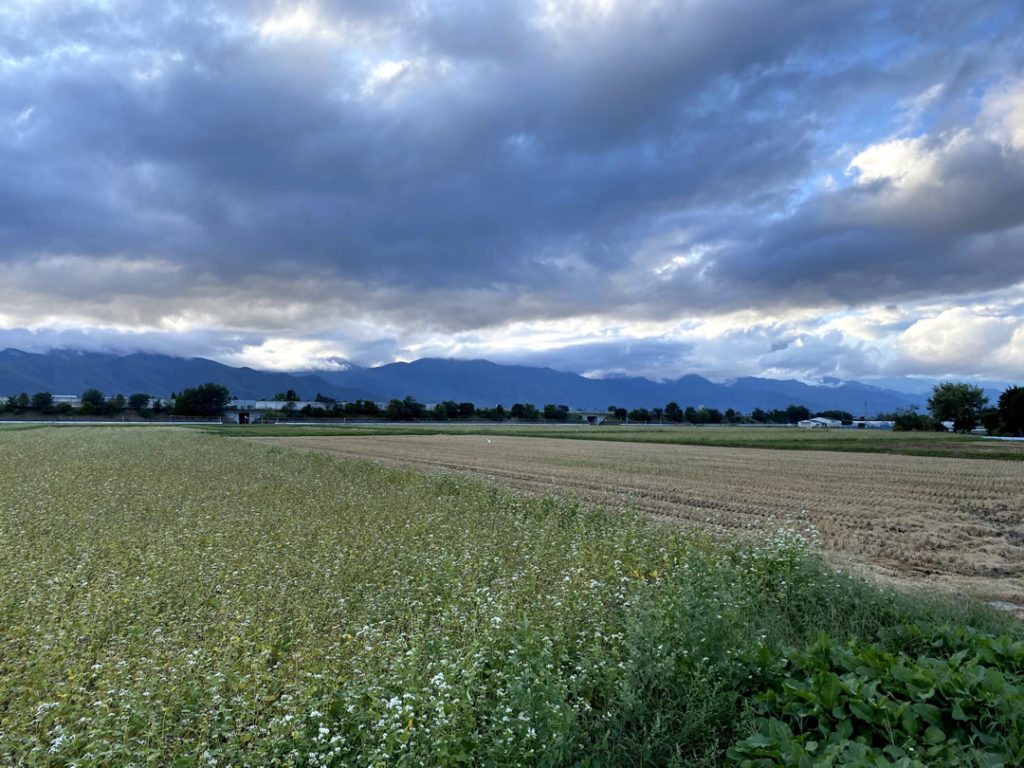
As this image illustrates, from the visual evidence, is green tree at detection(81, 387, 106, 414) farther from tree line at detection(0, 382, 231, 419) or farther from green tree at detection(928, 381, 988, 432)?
green tree at detection(928, 381, 988, 432)

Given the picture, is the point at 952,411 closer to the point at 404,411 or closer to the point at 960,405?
the point at 960,405

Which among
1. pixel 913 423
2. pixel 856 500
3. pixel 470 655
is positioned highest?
pixel 913 423

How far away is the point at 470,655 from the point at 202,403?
160074 millimetres

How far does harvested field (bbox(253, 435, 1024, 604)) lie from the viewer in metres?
11.7

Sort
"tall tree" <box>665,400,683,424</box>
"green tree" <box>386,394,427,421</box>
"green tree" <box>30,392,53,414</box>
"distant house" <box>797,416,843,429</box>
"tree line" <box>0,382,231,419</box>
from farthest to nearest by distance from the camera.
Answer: "tall tree" <box>665,400,683,424</box> < "green tree" <box>386,394,427,421</box> < "distant house" <box>797,416,843,429</box> < "tree line" <box>0,382,231,419</box> < "green tree" <box>30,392,53,414</box>

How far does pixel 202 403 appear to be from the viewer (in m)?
145

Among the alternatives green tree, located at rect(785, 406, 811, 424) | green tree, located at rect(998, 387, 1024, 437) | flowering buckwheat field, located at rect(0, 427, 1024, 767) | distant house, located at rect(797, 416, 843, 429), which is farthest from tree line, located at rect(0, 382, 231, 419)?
green tree, located at rect(785, 406, 811, 424)

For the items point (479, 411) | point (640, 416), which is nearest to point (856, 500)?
point (479, 411)

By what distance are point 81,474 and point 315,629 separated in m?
18.9

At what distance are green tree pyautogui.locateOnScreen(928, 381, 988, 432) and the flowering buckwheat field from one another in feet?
361

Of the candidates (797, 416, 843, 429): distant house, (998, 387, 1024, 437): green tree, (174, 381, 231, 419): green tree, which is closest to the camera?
(998, 387, 1024, 437): green tree

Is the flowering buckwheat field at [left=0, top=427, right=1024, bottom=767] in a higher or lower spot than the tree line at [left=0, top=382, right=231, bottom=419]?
lower

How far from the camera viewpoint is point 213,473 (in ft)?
71.4

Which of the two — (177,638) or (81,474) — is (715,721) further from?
(81,474)
